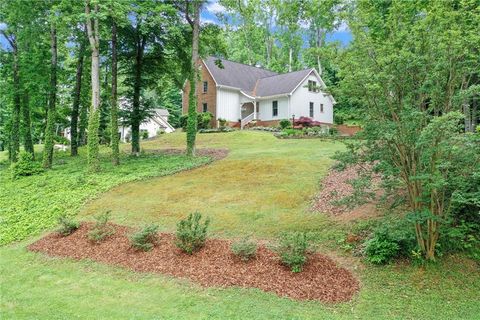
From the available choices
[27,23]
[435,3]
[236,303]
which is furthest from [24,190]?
[435,3]

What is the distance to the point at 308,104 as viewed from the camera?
3381 cm

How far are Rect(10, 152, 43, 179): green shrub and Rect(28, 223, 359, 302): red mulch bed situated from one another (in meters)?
9.73

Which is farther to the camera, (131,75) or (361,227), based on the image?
(131,75)

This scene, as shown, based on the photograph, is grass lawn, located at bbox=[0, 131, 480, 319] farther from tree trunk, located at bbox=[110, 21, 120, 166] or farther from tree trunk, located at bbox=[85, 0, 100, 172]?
tree trunk, located at bbox=[110, 21, 120, 166]

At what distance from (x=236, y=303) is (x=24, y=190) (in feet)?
41.1

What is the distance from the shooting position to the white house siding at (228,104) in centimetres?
3284

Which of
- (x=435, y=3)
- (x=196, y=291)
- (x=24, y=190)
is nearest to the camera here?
(x=196, y=291)

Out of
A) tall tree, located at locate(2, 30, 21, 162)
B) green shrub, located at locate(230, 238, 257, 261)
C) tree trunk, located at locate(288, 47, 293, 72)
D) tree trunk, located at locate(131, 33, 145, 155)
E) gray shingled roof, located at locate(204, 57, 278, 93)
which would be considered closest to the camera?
green shrub, located at locate(230, 238, 257, 261)

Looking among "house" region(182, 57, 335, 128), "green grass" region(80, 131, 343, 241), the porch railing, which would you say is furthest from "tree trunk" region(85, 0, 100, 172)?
the porch railing

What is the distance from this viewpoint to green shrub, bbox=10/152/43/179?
57.4 ft

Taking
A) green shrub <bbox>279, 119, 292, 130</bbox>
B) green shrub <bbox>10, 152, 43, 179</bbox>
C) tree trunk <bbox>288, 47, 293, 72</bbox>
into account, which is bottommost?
green shrub <bbox>10, 152, 43, 179</bbox>

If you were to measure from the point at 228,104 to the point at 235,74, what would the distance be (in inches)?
147

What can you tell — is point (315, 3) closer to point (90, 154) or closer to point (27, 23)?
point (27, 23)

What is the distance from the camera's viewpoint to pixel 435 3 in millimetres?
6875
